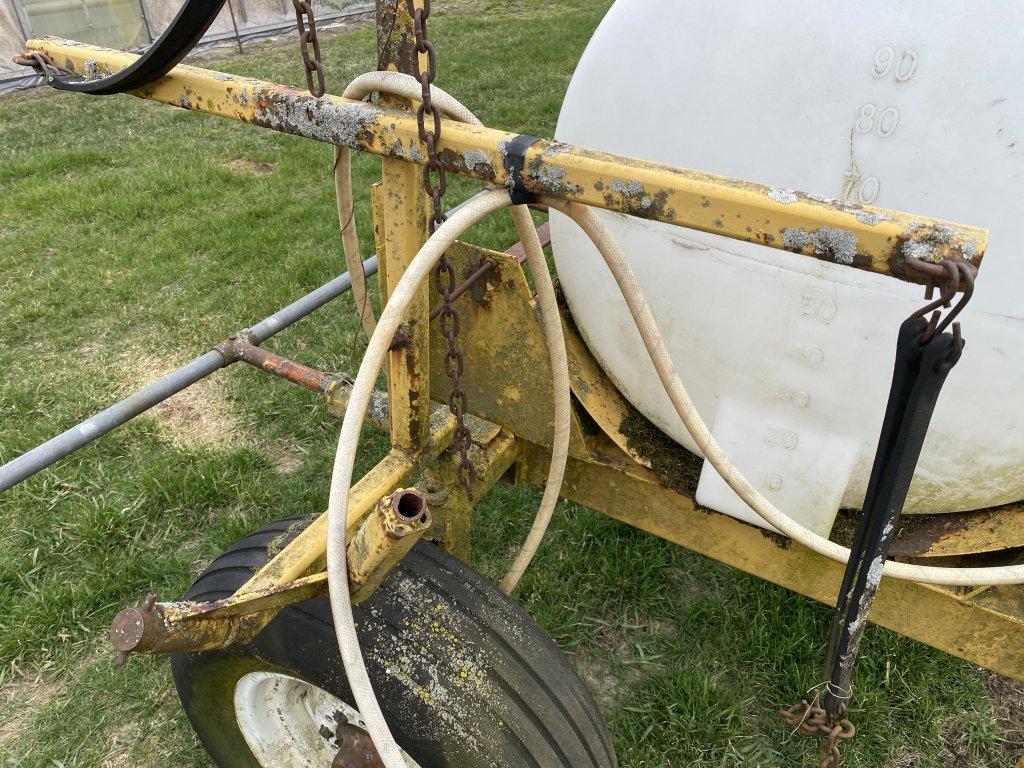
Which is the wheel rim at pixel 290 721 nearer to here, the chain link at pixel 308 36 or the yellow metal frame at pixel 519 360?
the yellow metal frame at pixel 519 360

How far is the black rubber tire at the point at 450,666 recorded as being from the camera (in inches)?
54.4

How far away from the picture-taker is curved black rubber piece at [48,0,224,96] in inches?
45.2

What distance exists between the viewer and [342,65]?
306 inches

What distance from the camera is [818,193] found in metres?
1.30

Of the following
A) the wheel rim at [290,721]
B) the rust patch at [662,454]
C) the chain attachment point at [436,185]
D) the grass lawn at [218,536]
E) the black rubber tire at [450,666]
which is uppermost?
the chain attachment point at [436,185]

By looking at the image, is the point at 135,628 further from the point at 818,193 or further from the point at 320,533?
the point at 818,193

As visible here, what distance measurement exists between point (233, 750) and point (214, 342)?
88.4 inches

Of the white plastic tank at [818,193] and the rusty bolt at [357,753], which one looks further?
the rusty bolt at [357,753]

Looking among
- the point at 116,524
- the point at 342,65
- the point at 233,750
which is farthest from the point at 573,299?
the point at 342,65

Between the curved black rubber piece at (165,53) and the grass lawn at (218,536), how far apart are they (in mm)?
1697

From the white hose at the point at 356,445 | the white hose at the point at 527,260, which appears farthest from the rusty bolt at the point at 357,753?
the white hose at the point at 356,445

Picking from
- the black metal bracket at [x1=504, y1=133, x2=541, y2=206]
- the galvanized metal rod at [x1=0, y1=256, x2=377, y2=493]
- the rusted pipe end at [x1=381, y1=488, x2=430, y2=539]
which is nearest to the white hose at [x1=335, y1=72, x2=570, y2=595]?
the black metal bracket at [x1=504, y1=133, x2=541, y2=206]

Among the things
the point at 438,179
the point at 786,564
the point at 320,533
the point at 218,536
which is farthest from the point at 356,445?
the point at 218,536

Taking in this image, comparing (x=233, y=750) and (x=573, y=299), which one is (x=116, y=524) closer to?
(x=233, y=750)
